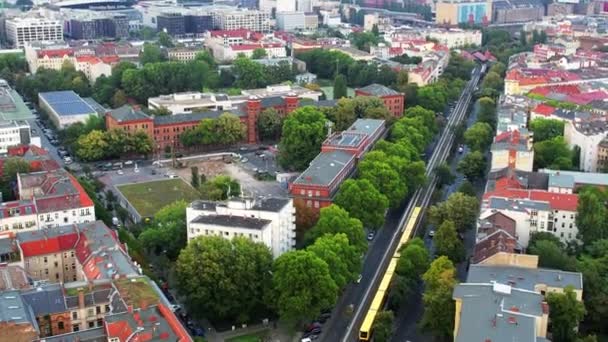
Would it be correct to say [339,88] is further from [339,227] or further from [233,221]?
[233,221]

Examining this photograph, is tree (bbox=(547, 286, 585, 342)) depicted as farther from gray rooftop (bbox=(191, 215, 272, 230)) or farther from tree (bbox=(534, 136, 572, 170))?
tree (bbox=(534, 136, 572, 170))

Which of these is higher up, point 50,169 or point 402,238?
point 50,169

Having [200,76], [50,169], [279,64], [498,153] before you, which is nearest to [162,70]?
[200,76]

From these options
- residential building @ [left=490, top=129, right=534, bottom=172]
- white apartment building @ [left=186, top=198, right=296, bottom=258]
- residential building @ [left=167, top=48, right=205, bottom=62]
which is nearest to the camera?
white apartment building @ [left=186, top=198, right=296, bottom=258]

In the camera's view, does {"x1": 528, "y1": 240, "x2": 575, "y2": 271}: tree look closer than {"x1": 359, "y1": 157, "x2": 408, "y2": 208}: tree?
Yes

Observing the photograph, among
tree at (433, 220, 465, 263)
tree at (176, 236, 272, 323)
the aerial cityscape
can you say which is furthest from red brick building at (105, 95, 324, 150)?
tree at (433, 220, 465, 263)

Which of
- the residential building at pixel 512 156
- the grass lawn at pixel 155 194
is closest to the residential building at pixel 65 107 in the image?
the grass lawn at pixel 155 194

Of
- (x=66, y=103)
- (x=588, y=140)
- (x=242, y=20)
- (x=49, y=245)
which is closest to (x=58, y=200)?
(x=49, y=245)

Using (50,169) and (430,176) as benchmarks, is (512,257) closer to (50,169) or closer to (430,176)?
(430,176)
